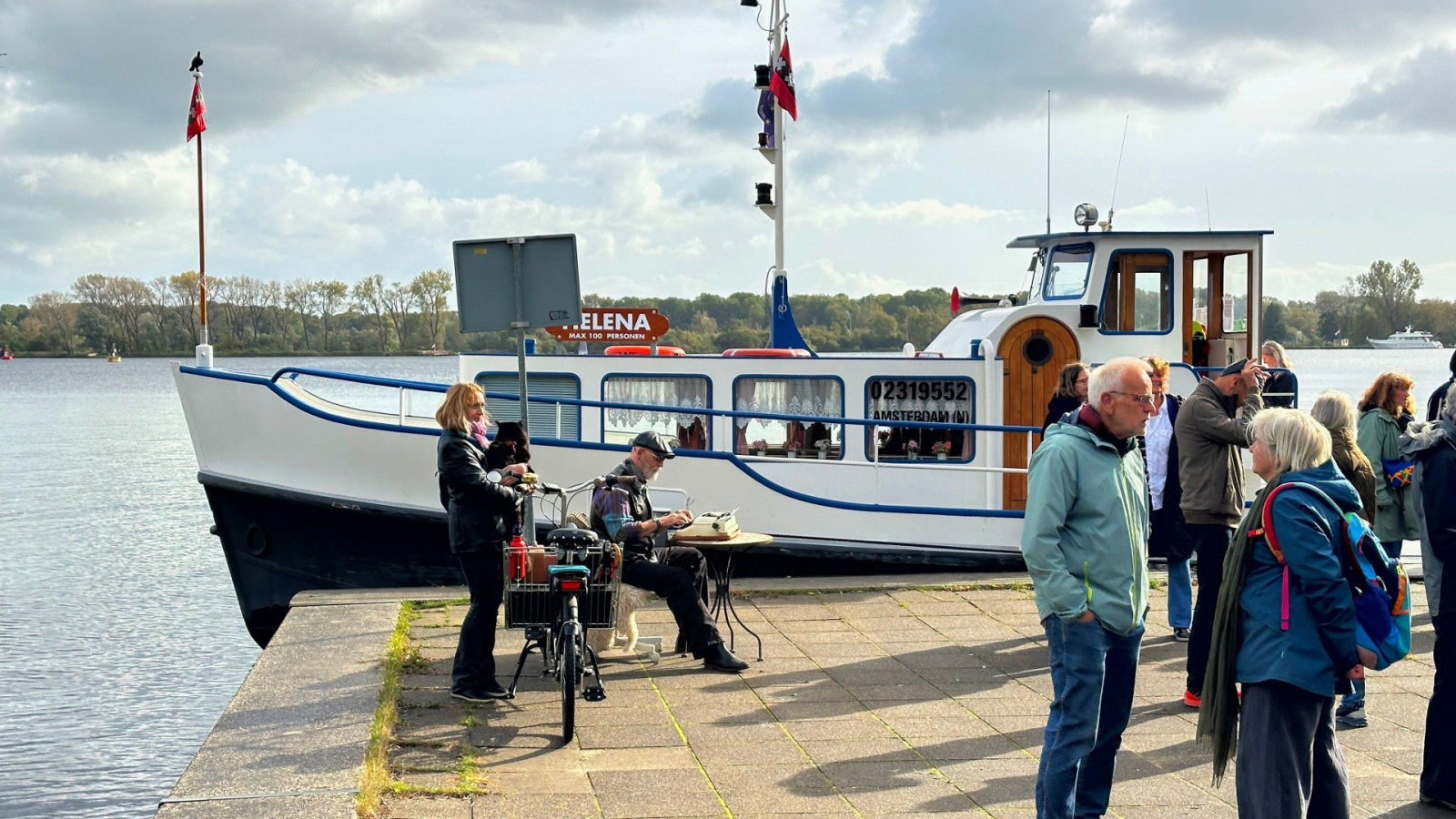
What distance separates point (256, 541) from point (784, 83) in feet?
21.9

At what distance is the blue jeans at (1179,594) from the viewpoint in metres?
8.17

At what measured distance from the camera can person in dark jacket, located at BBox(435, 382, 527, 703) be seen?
6.84m

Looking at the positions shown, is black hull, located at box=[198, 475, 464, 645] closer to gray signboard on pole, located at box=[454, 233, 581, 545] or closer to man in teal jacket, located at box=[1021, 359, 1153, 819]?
gray signboard on pole, located at box=[454, 233, 581, 545]

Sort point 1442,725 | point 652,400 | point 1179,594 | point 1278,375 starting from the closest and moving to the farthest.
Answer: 1. point 1442,725
2. point 1278,375
3. point 1179,594
4. point 652,400

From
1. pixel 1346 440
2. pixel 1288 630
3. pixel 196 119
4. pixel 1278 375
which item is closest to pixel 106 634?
pixel 196 119

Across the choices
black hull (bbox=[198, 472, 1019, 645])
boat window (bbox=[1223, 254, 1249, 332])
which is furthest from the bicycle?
boat window (bbox=[1223, 254, 1249, 332])

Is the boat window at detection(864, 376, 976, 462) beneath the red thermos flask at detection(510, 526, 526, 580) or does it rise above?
above

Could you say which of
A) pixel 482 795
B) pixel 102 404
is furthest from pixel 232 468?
pixel 102 404

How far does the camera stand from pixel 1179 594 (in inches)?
327

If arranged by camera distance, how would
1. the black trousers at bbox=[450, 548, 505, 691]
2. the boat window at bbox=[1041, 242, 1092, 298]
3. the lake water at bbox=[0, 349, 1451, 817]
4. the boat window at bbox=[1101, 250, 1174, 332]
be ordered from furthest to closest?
1. the boat window at bbox=[1041, 242, 1092, 298]
2. the boat window at bbox=[1101, 250, 1174, 332]
3. the lake water at bbox=[0, 349, 1451, 817]
4. the black trousers at bbox=[450, 548, 505, 691]

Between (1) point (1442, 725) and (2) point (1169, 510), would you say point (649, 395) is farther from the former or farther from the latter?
(1) point (1442, 725)

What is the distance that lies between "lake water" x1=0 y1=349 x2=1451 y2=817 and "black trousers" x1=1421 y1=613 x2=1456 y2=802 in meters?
8.13

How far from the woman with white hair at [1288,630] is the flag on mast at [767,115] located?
10.2 metres

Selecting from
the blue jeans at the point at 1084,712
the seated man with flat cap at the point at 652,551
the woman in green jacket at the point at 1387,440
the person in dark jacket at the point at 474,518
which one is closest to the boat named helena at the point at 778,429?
the seated man with flat cap at the point at 652,551
